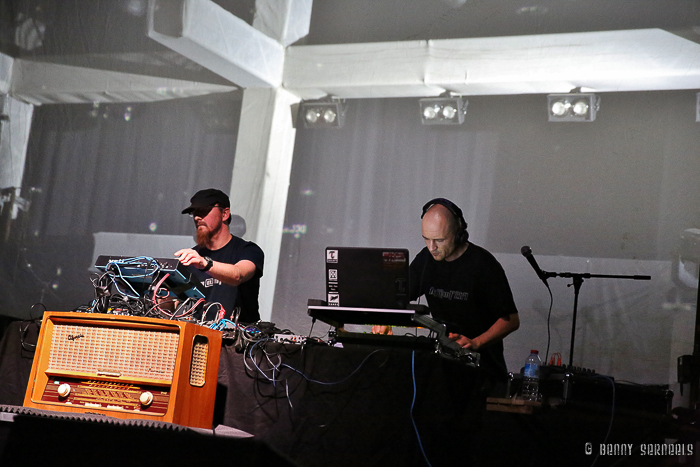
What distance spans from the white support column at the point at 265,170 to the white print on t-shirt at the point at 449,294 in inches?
66.9

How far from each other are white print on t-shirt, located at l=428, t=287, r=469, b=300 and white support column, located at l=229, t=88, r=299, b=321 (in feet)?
5.58

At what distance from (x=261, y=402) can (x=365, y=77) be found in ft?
9.62

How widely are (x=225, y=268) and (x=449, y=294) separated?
1.12 meters

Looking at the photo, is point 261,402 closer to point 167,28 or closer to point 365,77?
point 365,77

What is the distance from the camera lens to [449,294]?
3334mm

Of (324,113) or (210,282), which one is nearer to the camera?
(210,282)

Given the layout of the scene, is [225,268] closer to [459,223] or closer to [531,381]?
[459,223]

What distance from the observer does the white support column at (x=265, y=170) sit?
484 centimetres

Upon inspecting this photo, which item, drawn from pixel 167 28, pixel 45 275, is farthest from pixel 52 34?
pixel 45 275

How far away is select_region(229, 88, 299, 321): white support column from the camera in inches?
191

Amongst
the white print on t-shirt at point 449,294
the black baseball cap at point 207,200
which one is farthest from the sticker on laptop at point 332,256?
the black baseball cap at point 207,200

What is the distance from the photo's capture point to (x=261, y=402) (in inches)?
97.5

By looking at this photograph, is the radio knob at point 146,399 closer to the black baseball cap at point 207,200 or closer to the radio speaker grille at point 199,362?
the radio speaker grille at point 199,362

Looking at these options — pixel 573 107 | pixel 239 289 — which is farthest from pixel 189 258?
pixel 573 107
